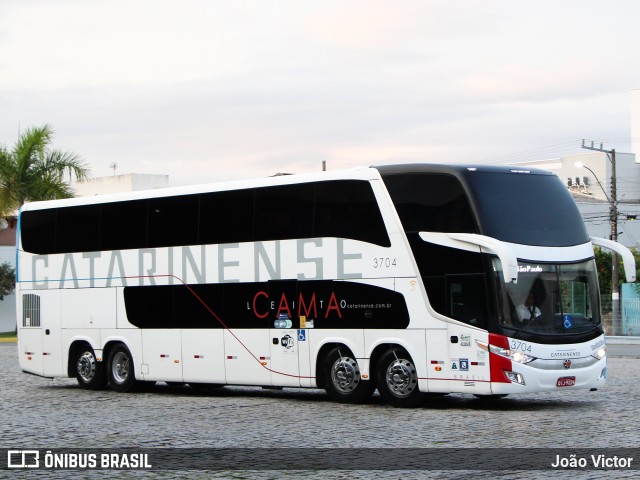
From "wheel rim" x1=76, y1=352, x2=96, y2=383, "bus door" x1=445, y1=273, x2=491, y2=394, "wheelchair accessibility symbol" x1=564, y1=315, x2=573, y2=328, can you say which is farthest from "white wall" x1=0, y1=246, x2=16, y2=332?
"wheelchair accessibility symbol" x1=564, y1=315, x2=573, y2=328

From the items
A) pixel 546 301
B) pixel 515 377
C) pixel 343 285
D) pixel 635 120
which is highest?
A: pixel 635 120

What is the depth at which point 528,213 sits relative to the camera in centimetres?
1953

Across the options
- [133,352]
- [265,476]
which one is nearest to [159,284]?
[133,352]

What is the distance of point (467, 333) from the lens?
19.1 m

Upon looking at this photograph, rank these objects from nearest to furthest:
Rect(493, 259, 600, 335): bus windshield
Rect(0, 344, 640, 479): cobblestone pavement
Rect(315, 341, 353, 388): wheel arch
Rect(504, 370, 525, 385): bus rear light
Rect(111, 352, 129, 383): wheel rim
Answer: Rect(0, 344, 640, 479): cobblestone pavement < Rect(504, 370, 525, 385): bus rear light < Rect(493, 259, 600, 335): bus windshield < Rect(315, 341, 353, 388): wheel arch < Rect(111, 352, 129, 383): wheel rim

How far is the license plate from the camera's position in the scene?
1891cm

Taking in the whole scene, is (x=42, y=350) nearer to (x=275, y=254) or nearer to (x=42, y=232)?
(x=42, y=232)

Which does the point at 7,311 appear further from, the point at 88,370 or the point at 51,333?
the point at 88,370

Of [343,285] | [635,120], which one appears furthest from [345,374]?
[635,120]

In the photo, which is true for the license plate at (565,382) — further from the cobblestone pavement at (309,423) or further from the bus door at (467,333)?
the bus door at (467,333)

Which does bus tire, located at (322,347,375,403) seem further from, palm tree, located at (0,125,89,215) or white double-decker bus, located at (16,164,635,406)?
palm tree, located at (0,125,89,215)

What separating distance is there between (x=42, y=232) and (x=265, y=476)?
15824mm

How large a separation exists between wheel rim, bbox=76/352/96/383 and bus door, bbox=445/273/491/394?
351 inches

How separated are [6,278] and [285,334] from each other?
1690 inches
